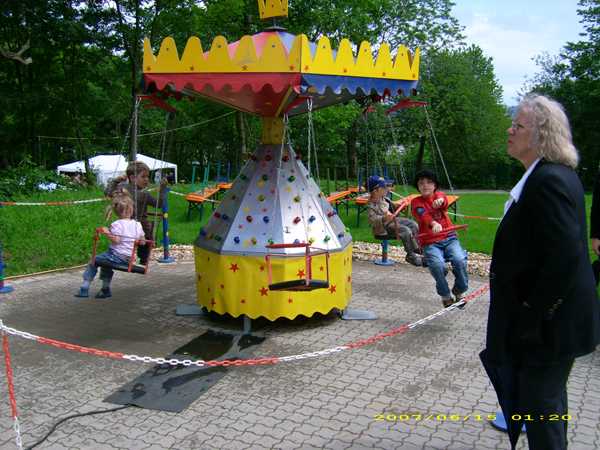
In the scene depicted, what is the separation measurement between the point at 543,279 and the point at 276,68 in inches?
125

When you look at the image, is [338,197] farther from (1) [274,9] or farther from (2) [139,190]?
(1) [274,9]

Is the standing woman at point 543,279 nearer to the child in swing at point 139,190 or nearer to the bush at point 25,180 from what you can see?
the child in swing at point 139,190

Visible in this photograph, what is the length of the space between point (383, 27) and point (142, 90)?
28.0 metres

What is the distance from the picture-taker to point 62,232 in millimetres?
11711

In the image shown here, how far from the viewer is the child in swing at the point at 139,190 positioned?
270 inches

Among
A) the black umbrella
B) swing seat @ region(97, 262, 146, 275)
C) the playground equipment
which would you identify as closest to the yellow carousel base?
the playground equipment

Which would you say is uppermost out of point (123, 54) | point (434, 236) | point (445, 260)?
point (123, 54)

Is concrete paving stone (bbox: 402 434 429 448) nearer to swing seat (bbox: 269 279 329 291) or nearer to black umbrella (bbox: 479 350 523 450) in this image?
black umbrella (bbox: 479 350 523 450)

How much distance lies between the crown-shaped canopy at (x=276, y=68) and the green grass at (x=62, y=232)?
18.0 feet

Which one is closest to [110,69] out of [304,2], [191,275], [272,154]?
[304,2]

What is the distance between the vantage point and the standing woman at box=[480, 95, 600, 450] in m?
2.43

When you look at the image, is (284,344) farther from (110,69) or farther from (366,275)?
(110,69)

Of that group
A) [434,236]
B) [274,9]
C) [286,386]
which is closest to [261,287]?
[286,386]

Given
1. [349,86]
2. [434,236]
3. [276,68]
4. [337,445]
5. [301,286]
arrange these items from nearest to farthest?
[337,445] < [276,68] < [301,286] < [349,86] < [434,236]
